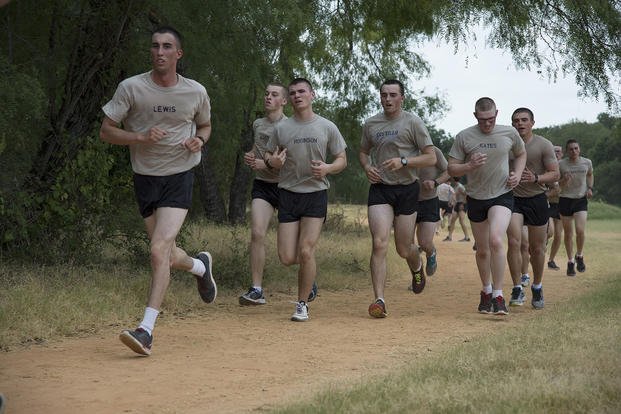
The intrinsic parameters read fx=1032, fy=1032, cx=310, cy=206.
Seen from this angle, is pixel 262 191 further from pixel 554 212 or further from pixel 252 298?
pixel 554 212

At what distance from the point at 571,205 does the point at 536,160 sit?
230 inches

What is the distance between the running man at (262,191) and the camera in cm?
1176

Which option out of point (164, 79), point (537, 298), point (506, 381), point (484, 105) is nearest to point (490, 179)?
point (484, 105)

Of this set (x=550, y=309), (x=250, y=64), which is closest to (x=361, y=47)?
(x=250, y=64)

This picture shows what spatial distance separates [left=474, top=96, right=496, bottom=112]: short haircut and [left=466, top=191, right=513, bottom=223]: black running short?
96cm

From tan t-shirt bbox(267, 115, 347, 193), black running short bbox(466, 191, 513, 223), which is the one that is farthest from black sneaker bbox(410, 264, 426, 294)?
tan t-shirt bbox(267, 115, 347, 193)

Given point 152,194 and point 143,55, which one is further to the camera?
point 143,55

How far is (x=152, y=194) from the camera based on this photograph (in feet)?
29.1

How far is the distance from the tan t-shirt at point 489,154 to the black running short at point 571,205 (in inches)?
279

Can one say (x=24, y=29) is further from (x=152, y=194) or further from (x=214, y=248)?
(x=152, y=194)

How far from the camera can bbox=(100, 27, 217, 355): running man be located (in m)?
8.66

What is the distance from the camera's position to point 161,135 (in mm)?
8547

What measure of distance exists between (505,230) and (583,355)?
396cm

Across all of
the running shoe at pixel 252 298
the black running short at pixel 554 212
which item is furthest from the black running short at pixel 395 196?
the black running short at pixel 554 212
